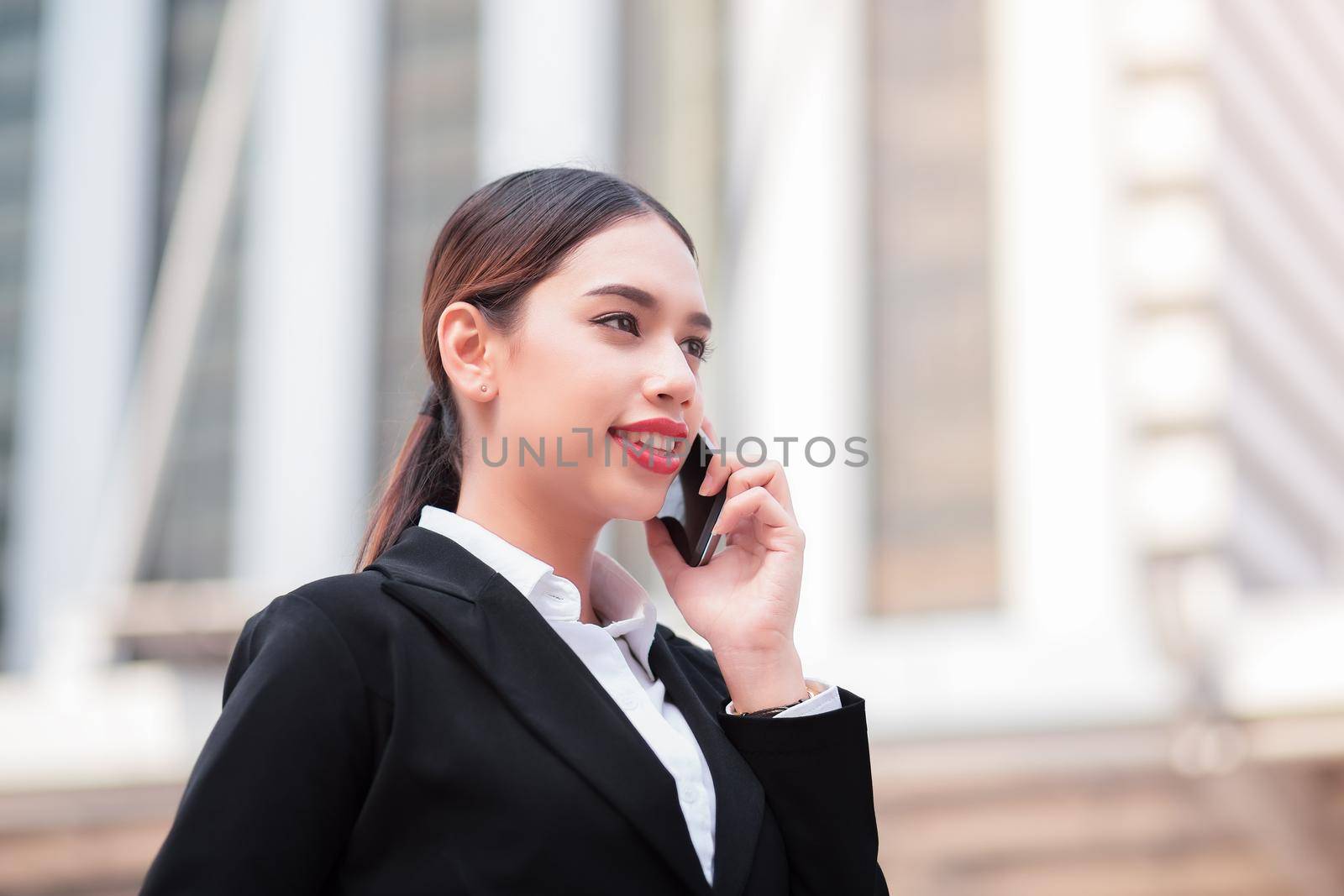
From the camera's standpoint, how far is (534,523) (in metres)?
1.41

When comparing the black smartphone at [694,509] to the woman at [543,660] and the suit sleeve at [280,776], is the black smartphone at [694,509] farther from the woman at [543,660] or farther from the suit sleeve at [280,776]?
the suit sleeve at [280,776]

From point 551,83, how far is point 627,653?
567 cm

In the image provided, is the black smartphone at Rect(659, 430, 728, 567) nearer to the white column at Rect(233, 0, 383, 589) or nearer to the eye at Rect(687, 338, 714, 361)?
the eye at Rect(687, 338, 714, 361)

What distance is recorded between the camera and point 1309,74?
468 inches

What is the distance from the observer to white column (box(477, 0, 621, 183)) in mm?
6625

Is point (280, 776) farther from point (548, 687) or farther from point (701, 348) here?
point (701, 348)

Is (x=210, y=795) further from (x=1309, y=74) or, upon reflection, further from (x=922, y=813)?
(x=1309, y=74)

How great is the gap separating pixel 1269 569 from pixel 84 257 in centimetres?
635

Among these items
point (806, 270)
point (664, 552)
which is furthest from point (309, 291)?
point (664, 552)

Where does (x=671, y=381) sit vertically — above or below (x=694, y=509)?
above

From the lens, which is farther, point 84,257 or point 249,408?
point 84,257

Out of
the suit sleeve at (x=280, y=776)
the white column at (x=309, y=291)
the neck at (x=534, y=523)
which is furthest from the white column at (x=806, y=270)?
the suit sleeve at (x=280, y=776)

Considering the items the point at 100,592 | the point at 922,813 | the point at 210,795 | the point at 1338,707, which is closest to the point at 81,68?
the point at 100,592

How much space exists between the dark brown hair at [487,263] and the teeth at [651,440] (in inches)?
6.2
